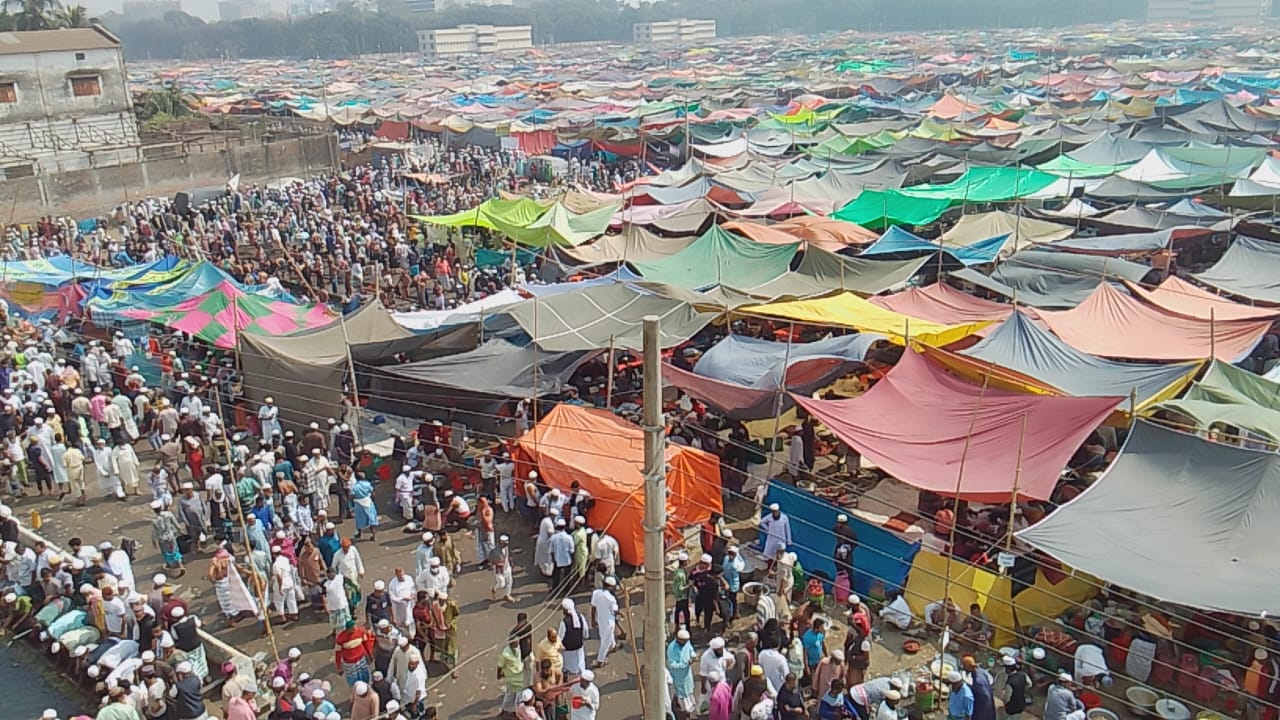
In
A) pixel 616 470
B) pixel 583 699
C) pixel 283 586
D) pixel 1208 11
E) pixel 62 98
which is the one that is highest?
pixel 1208 11

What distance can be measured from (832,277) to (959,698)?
32.7 ft

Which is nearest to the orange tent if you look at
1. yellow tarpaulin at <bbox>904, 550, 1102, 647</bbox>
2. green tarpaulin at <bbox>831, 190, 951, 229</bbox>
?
yellow tarpaulin at <bbox>904, 550, 1102, 647</bbox>

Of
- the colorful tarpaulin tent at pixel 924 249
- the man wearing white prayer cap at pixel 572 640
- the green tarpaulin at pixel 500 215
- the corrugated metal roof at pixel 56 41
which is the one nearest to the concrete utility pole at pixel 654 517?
the man wearing white prayer cap at pixel 572 640

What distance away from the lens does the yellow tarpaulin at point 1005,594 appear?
944 cm

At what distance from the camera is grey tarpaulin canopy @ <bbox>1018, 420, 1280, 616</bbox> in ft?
25.9

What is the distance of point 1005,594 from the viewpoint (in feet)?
31.1

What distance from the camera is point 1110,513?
891cm

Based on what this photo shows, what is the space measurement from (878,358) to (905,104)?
3576 centimetres

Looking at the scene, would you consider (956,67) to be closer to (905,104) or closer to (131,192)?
(905,104)

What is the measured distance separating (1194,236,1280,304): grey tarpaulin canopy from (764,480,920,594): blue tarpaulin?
893 cm

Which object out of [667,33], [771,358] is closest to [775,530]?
[771,358]

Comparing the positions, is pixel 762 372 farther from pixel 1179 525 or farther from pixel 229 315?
pixel 229 315

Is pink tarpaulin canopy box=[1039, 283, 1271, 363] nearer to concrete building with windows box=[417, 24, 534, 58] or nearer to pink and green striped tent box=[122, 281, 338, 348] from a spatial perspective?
pink and green striped tent box=[122, 281, 338, 348]

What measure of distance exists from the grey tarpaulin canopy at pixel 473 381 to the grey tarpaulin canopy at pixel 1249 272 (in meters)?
10.2
